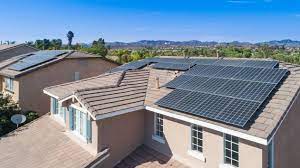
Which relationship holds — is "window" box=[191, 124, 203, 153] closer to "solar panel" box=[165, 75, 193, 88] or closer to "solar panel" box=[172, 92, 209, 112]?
"solar panel" box=[172, 92, 209, 112]

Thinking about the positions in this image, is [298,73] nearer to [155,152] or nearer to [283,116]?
[283,116]

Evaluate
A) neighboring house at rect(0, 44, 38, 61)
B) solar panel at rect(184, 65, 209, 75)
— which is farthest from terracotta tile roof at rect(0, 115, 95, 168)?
neighboring house at rect(0, 44, 38, 61)

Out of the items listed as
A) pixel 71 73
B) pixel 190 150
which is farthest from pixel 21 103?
pixel 190 150

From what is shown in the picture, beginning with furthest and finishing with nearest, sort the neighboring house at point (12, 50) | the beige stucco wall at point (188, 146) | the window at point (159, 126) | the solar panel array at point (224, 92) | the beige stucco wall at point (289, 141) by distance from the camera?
1. the neighboring house at point (12, 50)
2. the window at point (159, 126)
3. the beige stucco wall at point (289, 141)
4. the solar panel array at point (224, 92)
5. the beige stucco wall at point (188, 146)

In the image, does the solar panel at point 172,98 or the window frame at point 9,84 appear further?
the window frame at point 9,84

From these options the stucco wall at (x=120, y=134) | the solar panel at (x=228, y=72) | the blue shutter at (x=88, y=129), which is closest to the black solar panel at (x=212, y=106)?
the solar panel at (x=228, y=72)

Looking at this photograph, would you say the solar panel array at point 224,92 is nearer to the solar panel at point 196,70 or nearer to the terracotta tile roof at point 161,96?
the solar panel at point 196,70

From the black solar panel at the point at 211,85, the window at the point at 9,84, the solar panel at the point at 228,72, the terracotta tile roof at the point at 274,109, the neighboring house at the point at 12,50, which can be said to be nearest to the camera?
the terracotta tile roof at the point at 274,109

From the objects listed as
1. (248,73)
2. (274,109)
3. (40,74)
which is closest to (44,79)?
(40,74)
